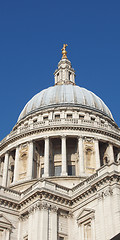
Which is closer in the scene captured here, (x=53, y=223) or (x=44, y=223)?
(x=44, y=223)

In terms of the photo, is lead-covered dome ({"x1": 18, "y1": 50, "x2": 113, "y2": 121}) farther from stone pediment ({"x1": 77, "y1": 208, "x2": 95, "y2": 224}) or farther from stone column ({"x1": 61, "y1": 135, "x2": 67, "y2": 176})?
stone pediment ({"x1": 77, "y1": 208, "x2": 95, "y2": 224})

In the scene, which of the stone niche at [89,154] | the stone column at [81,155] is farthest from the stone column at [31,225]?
the stone niche at [89,154]

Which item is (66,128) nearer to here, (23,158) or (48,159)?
(48,159)

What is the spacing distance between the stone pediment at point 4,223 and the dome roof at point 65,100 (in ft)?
72.9

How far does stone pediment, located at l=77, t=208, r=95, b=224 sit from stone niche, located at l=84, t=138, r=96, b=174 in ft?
38.0

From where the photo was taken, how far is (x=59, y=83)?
60.1 metres

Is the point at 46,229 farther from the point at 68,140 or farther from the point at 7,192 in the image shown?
the point at 68,140

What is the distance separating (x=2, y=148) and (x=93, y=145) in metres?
13.3

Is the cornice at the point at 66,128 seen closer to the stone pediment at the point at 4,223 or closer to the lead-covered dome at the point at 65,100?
the lead-covered dome at the point at 65,100

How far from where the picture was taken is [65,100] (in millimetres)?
51781

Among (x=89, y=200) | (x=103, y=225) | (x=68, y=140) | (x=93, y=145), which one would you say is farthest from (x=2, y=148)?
(x=103, y=225)

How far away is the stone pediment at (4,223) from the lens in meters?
31.6

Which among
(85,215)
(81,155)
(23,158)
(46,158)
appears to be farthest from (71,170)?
(85,215)

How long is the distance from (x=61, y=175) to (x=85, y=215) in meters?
10.1
